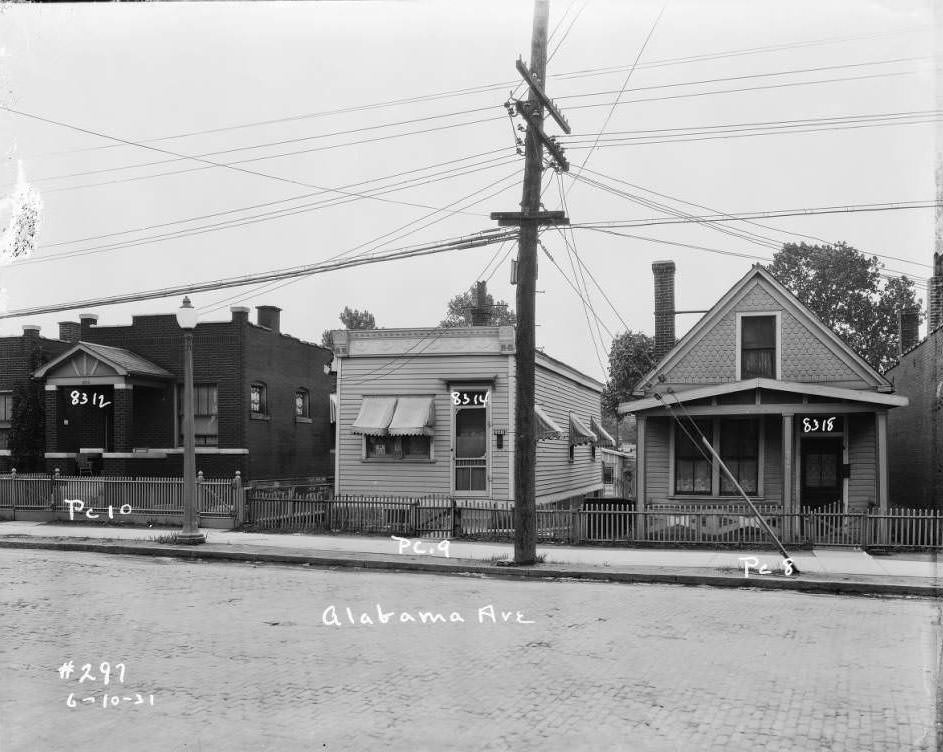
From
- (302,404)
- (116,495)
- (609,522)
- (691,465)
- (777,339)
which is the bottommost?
(609,522)

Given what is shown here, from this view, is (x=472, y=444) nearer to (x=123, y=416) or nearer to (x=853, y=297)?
(x=123, y=416)

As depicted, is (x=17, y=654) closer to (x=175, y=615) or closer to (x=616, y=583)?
(x=175, y=615)

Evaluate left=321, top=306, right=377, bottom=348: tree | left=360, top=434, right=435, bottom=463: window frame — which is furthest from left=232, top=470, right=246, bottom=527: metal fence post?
left=321, top=306, right=377, bottom=348: tree

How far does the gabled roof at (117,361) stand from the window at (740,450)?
52.1 ft

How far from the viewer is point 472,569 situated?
15.7m

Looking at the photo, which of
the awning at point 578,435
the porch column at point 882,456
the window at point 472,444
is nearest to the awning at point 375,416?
the window at point 472,444

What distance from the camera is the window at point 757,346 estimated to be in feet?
67.9

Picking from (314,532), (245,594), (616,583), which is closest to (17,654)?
(245,594)

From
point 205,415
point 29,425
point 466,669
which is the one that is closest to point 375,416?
point 205,415

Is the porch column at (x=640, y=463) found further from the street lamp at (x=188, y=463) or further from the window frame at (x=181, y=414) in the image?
the window frame at (x=181, y=414)

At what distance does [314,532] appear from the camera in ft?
66.9

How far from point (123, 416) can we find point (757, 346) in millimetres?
17446

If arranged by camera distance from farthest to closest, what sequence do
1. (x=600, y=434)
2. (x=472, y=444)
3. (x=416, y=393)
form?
(x=600, y=434)
(x=416, y=393)
(x=472, y=444)

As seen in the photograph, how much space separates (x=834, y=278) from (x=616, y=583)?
3452cm
